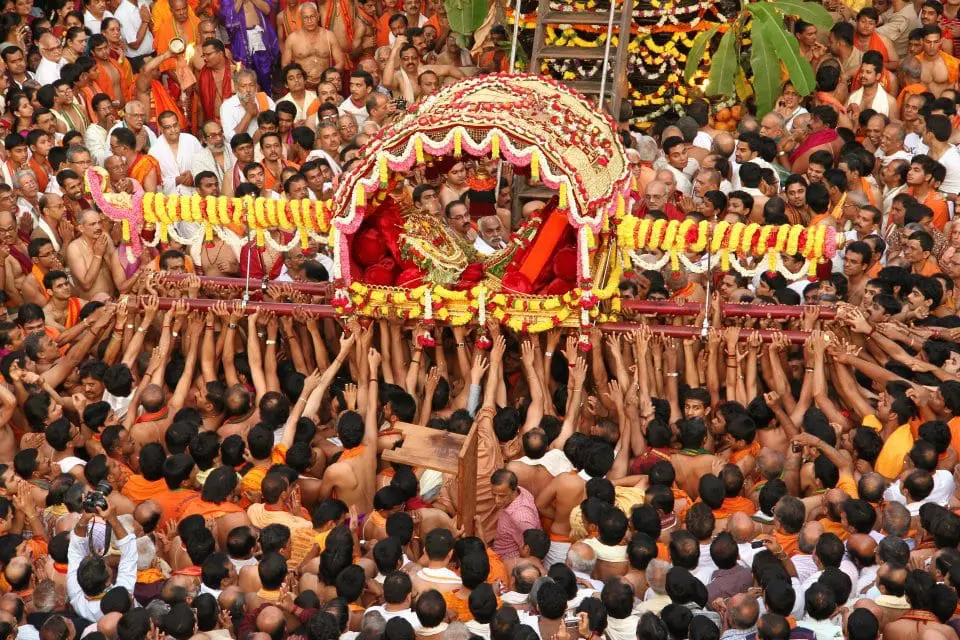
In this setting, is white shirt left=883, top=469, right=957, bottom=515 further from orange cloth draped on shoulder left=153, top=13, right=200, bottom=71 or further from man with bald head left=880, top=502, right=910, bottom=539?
orange cloth draped on shoulder left=153, top=13, right=200, bottom=71

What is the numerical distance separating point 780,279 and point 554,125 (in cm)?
237

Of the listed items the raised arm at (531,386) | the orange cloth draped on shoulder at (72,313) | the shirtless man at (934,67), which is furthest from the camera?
the shirtless man at (934,67)

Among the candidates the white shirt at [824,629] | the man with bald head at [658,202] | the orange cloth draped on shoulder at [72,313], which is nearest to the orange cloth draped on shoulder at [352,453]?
the orange cloth draped on shoulder at [72,313]

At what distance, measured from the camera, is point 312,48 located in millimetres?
16812

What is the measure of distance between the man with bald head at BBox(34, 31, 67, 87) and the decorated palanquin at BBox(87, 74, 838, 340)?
11.6 ft

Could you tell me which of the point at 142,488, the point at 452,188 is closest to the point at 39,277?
the point at 142,488

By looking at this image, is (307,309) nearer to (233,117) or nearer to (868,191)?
(233,117)

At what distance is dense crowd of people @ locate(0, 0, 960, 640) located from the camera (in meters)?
9.36

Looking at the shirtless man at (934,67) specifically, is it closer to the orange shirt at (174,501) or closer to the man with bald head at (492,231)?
the man with bald head at (492,231)

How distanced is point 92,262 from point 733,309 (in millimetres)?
5161

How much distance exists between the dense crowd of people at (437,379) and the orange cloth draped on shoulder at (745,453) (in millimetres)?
24

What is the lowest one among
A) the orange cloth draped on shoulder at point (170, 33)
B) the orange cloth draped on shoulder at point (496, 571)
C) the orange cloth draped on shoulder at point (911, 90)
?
the orange cloth draped on shoulder at point (496, 571)

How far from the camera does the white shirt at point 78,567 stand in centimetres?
945

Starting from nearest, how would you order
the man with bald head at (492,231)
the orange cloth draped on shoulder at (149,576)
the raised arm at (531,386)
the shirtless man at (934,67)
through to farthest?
the orange cloth draped on shoulder at (149,576) → the raised arm at (531,386) → the man with bald head at (492,231) → the shirtless man at (934,67)
